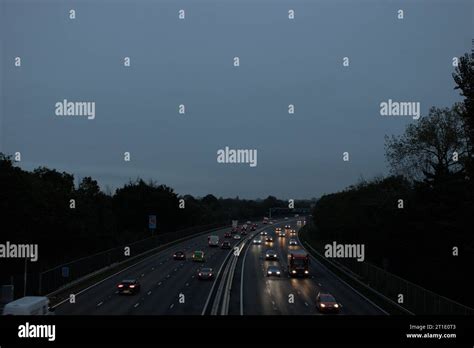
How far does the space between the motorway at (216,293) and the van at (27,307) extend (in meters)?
8.08

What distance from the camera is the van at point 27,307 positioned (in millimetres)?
18719

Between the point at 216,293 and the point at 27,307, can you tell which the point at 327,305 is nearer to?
the point at 216,293

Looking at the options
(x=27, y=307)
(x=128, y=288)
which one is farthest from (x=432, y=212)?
(x=27, y=307)

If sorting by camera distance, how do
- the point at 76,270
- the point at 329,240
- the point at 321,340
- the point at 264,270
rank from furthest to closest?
1. the point at 329,240
2. the point at 264,270
3. the point at 76,270
4. the point at 321,340

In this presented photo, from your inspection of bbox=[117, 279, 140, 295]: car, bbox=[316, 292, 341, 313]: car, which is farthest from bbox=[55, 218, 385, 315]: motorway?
bbox=[316, 292, 341, 313]: car

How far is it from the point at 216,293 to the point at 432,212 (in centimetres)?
1870

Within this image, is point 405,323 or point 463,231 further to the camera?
point 463,231

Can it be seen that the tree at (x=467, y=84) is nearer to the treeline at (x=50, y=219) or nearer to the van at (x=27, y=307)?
the van at (x=27, y=307)

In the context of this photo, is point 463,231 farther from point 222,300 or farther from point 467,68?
point 222,300

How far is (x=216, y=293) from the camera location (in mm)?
38688

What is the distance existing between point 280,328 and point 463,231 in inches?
1327

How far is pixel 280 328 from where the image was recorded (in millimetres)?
7902

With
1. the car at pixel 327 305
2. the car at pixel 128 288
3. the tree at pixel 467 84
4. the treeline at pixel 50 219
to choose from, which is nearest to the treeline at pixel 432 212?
the tree at pixel 467 84

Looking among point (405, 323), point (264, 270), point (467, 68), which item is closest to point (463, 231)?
point (467, 68)
